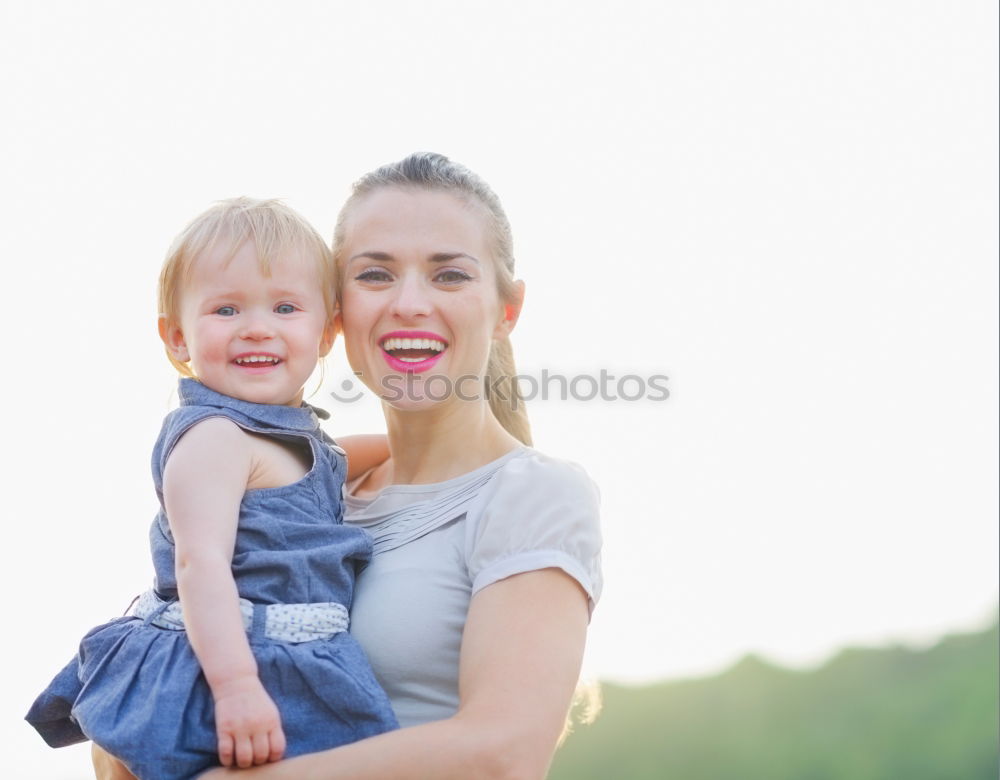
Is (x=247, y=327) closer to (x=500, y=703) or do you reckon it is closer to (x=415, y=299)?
(x=415, y=299)

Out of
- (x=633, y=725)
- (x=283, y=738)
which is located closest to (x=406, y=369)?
(x=283, y=738)

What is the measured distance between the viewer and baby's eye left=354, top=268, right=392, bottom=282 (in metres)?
2.94

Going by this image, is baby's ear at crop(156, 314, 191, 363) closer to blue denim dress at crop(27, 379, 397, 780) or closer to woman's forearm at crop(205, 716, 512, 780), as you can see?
blue denim dress at crop(27, 379, 397, 780)

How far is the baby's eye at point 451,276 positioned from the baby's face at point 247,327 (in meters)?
0.40

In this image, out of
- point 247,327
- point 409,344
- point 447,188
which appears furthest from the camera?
point 447,188

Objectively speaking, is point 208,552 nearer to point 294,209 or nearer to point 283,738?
point 283,738

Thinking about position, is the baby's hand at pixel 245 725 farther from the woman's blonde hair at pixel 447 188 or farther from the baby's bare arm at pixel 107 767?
the woman's blonde hair at pixel 447 188

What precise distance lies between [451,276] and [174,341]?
71cm

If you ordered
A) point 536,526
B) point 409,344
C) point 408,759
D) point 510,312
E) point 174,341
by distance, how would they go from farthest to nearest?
point 510,312 < point 409,344 < point 174,341 < point 536,526 < point 408,759

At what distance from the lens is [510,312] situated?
327 cm

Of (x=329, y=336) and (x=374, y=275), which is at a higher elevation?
(x=374, y=275)

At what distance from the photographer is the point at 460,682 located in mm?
2361

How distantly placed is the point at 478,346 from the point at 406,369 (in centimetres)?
20

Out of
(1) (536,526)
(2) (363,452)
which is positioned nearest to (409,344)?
(2) (363,452)
